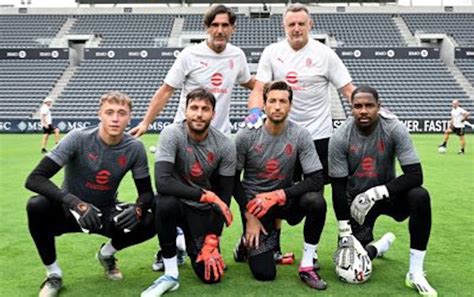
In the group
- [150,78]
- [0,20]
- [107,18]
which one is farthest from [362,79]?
[0,20]

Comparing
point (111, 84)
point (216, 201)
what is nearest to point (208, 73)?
point (216, 201)

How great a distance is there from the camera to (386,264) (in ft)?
15.7

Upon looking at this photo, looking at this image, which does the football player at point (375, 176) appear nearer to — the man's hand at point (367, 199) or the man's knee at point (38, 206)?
the man's hand at point (367, 199)

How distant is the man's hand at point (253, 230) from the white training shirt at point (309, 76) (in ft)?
3.31

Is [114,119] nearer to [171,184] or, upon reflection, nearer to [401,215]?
[171,184]

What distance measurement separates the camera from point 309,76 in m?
4.91

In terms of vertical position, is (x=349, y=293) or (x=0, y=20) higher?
(x=0, y=20)

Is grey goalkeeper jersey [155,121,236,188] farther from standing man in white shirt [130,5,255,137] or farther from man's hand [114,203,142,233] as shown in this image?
standing man in white shirt [130,5,255,137]

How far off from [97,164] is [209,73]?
1.34 m

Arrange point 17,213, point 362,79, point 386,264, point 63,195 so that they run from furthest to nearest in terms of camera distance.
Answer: point 362,79 < point 17,213 < point 386,264 < point 63,195

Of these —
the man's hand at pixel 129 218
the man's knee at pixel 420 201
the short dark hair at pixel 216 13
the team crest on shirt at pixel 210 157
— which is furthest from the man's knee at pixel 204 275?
the short dark hair at pixel 216 13

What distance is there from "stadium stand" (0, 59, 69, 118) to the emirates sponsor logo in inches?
973

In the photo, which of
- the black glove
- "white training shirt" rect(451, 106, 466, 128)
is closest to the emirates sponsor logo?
the black glove

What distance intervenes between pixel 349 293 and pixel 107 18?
115 ft
